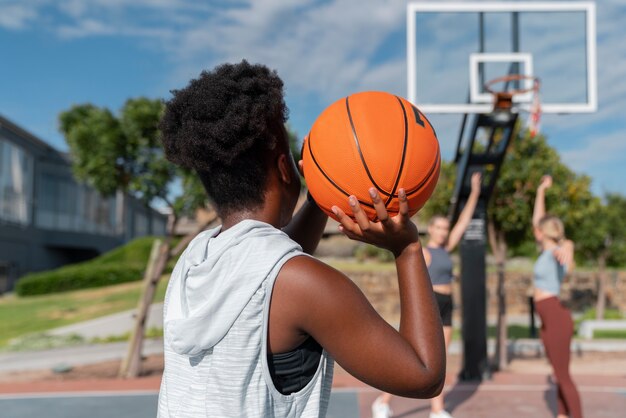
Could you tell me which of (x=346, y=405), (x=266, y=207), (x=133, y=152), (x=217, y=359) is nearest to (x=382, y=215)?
(x=266, y=207)

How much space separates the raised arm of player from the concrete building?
2305 centimetres

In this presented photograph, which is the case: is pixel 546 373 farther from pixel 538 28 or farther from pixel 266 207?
pixel 266 207

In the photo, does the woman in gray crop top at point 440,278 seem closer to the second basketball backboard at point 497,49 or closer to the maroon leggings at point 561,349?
the maroon leggings at point 561,349

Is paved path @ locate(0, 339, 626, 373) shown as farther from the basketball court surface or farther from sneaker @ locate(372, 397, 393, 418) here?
sneaker @ locate(372, 397, 393, 418)

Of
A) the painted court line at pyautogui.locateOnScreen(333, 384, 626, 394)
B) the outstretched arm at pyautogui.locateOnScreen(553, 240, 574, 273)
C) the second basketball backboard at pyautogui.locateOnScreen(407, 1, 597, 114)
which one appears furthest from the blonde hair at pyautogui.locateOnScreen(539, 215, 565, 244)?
the second basketball backboard at pyautogui.locateOnScreen(407, 1, 597, 114)

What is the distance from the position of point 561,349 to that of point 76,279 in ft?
68.1

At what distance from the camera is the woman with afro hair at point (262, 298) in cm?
132

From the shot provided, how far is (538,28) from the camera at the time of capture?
870cm

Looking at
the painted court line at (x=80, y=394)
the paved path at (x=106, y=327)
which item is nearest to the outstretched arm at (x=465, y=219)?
the painted court line at (x=80, y=394)

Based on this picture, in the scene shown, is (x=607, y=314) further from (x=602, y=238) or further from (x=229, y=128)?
(x=229, y=128)

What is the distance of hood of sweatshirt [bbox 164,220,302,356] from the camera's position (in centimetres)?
135

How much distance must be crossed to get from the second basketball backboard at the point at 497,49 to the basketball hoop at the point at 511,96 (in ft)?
0.38

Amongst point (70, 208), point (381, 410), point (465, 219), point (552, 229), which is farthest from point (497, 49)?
point (70, 208)

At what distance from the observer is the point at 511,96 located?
754cm
